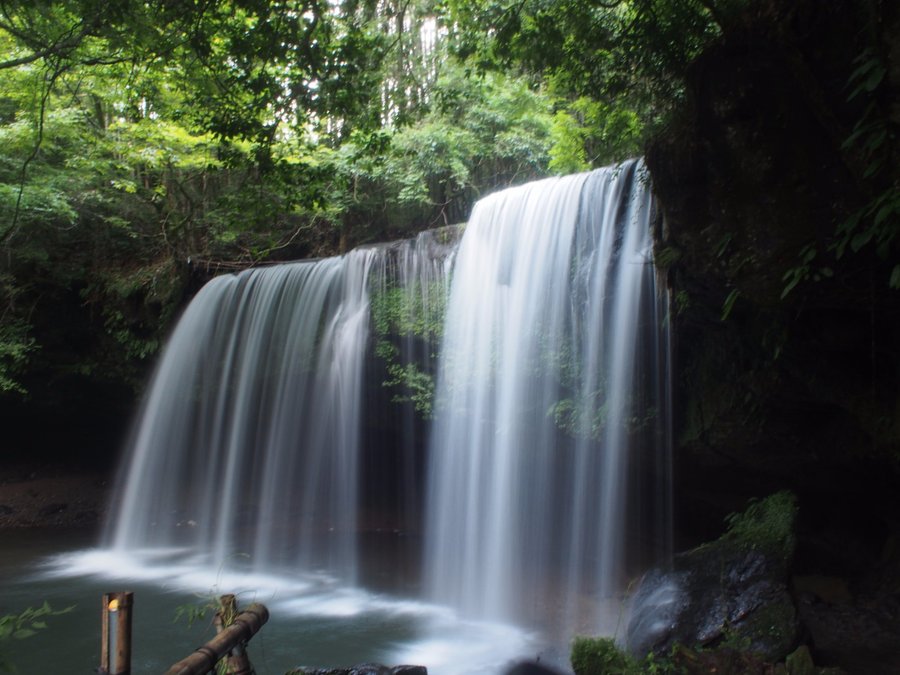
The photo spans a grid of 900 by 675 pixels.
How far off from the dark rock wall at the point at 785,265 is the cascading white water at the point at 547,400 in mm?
788

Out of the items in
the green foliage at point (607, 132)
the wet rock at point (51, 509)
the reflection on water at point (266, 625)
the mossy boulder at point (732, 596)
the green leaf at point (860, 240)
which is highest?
the green foliage at point (607, 132)

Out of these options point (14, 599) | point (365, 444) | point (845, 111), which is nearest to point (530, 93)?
point (365, 444)

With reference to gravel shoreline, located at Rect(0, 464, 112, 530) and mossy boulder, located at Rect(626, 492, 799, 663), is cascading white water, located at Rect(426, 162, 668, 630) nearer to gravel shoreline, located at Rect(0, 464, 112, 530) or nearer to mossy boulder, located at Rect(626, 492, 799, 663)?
mossy boulder, located at Rect(626, 492, 799, 663)

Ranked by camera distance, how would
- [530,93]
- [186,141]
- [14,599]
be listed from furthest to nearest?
[530,93], [186,141], [14,599]

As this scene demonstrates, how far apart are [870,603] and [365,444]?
752 centimetres

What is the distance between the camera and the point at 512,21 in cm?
693

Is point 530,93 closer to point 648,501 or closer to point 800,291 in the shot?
point 648,501

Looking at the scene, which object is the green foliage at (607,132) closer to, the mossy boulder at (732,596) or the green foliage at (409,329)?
the green foliage at (409,329)

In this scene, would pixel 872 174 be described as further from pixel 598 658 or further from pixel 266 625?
pixel 266 625

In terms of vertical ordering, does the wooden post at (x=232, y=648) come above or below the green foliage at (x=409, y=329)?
below

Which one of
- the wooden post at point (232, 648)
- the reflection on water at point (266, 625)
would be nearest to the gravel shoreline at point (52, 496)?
the reflection on water at point (266, 625)

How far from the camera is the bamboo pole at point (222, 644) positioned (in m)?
3.11

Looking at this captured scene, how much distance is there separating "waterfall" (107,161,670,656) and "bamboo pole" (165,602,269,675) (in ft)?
15.6

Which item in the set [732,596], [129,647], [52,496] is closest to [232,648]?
[129,647]
